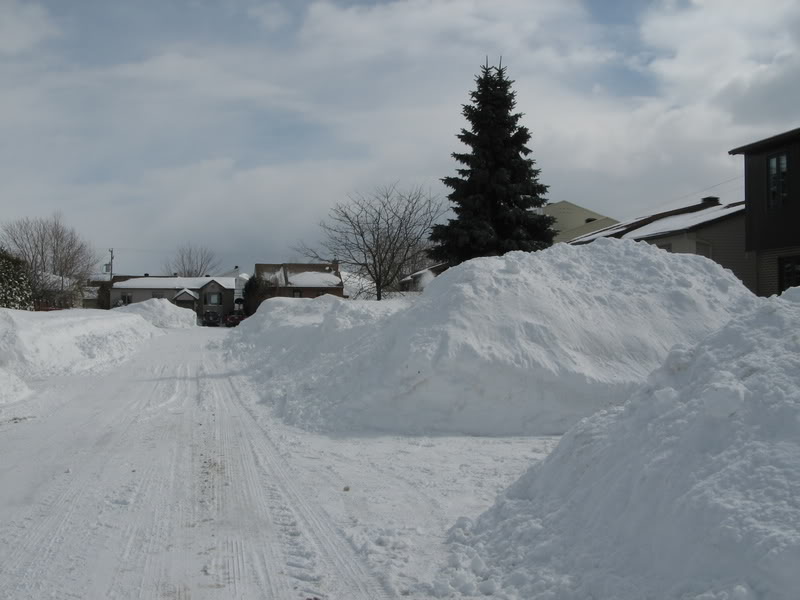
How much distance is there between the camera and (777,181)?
21.5 m

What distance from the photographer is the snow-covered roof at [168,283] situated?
7538 centimetres

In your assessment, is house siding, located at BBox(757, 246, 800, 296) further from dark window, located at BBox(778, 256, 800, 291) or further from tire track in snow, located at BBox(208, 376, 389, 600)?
tire track in snow, located at BBox(208, 376, 389, 600)

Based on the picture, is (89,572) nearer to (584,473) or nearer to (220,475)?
(220,475)

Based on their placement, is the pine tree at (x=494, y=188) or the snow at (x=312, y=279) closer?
the pine tree at (x=494, y=188)

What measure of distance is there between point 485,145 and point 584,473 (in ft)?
74.0

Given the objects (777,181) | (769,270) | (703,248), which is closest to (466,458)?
(777,181)

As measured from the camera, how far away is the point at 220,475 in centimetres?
672

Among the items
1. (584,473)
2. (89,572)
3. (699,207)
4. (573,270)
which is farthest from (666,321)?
(699,207)

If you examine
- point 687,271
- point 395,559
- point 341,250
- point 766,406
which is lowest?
point 395,559

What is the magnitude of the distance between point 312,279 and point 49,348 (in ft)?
158

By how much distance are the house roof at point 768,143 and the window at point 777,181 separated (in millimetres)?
427

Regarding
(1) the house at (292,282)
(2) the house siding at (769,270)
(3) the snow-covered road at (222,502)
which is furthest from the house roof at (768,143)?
(1) the house at (292,282)

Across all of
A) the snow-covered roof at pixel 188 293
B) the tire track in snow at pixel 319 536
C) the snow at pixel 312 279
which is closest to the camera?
the tire track in snow at pixel 319 536

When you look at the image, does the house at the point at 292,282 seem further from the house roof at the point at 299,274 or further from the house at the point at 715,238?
the house at the point at 715,238
